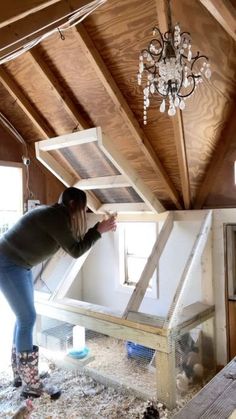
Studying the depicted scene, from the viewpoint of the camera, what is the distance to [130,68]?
220 centimetres

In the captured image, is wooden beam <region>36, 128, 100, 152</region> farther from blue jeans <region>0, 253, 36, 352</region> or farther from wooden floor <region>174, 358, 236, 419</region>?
wooden floor <region>174, 358, 236, 419</region>

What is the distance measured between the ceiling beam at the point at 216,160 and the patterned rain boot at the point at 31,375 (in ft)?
5.87

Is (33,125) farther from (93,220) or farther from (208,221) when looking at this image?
(208,221)

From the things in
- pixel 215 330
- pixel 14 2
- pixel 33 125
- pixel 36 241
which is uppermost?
pixel 33 125

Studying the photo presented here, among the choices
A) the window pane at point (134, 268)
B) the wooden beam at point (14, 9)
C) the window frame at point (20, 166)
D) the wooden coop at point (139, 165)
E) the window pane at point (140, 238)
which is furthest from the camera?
the window pane at point (134, 268)

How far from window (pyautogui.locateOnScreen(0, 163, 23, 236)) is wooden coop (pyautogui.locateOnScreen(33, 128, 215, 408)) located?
447mm

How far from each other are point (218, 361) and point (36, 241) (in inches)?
72.5

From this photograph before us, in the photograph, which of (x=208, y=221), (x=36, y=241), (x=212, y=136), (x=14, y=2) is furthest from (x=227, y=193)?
(x=14, y=2)

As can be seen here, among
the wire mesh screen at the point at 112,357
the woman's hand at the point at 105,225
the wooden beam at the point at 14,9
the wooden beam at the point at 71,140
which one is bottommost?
the wire mesh screen at the point at 112,357

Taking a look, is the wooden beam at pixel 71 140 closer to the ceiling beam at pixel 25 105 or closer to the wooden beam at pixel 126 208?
the ceiling beam at pixel 25 105

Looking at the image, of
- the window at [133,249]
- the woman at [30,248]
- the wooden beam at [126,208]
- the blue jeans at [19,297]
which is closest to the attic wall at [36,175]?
the wooden beam at [126,208]

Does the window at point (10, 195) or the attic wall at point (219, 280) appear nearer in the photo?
the attic wall at point (219, 280)

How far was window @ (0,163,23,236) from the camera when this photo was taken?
3.40 meters

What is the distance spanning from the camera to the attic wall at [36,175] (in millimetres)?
3286
